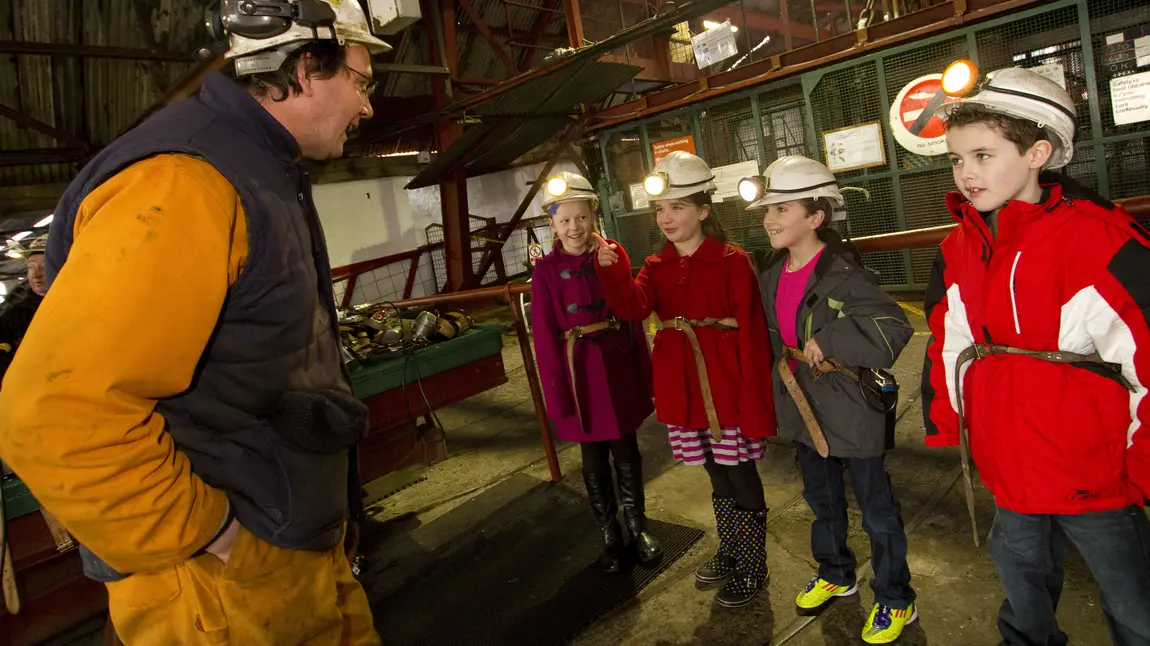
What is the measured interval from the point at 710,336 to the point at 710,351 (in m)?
0.06

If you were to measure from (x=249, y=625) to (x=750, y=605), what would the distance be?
1.84m

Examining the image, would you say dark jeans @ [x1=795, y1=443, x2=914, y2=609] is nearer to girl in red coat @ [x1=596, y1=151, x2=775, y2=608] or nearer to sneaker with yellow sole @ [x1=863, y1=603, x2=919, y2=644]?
sneaker with yellow sole @ [x1=863, y1=603, x2=919, y2=644]

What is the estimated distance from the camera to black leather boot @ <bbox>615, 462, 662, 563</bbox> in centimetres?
288

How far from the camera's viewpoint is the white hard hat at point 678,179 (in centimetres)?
246

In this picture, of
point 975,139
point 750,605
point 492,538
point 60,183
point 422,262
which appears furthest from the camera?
point 422,262

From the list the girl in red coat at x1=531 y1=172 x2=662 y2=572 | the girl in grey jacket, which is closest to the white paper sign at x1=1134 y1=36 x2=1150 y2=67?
the girl in grey jacket

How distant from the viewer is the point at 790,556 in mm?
2672

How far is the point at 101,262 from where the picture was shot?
980mm

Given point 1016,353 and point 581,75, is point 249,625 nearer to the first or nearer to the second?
point 1016,353

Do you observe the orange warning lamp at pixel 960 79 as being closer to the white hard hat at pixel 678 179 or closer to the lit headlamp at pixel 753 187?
the lit headlamp at pixel 753 187

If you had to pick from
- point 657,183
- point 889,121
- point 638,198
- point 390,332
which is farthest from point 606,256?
point 638,198

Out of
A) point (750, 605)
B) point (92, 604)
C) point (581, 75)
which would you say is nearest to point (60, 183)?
point (581, 75)

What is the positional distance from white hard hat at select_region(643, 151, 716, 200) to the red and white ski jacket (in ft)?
3.40

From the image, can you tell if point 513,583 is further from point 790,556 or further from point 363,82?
point 363,82
